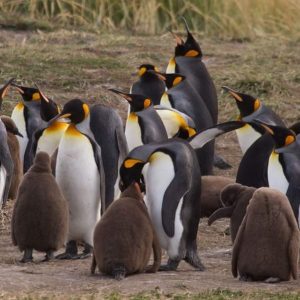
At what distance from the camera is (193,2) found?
17969 millimetres

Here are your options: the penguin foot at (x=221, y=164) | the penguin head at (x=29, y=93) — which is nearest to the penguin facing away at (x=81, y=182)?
the penguin head at (x=29, y=93)

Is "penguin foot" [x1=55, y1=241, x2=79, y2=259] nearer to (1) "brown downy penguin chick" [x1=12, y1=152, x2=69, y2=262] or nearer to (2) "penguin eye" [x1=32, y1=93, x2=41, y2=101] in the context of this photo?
(1) "brown downy penguin chick" [x1=12, y1=152, x2=69, y2=262]

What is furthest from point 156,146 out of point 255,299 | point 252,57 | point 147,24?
point 147,24

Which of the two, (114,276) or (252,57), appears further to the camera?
(252,57)

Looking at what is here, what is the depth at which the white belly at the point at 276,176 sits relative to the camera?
9031 mm

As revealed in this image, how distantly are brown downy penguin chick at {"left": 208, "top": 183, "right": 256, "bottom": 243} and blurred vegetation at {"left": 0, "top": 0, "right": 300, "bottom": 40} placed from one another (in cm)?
879

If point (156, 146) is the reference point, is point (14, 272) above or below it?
below

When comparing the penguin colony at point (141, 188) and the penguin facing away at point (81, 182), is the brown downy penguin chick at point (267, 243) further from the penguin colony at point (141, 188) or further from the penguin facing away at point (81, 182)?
the penguin facing away at point (81, 182)

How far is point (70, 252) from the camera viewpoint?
852cm

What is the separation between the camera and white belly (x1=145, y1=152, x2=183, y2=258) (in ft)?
26.7

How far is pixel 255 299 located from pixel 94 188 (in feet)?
7.90

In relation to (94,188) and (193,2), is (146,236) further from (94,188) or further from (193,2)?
(193,2)

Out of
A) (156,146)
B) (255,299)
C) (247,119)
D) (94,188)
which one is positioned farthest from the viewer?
(247,119)

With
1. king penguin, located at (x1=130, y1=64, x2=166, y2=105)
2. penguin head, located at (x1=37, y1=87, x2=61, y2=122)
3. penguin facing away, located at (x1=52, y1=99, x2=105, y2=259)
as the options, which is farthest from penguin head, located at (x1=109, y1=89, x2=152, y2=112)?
king penguin, located at (x1=130, y1=64, x2=166, y2=105)
